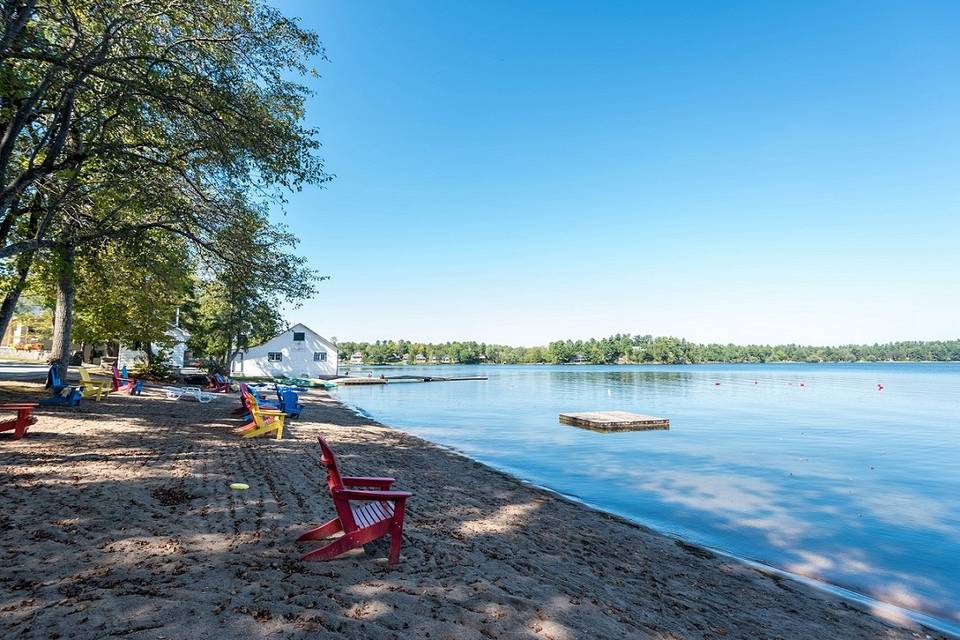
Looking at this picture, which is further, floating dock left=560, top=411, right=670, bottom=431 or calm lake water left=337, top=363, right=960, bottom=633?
floating dock left=560, top=411, right=670, bottom=431

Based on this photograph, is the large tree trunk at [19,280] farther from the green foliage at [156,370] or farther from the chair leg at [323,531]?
the chair leg at [323,531]

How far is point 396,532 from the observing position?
5043 mm

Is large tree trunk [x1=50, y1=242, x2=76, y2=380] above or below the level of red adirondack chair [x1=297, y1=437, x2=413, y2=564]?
above

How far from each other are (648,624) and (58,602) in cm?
503

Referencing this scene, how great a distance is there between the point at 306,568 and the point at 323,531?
739mm

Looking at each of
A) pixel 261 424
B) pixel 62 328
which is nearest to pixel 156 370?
pixel 62 328

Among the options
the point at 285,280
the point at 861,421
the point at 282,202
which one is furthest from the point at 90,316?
the point at 861,421

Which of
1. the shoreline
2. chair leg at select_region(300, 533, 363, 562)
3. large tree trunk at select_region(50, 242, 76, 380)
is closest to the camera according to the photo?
chair leg at select_region(300, 533, 363, 562)

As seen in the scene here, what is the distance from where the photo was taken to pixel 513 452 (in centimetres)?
1742

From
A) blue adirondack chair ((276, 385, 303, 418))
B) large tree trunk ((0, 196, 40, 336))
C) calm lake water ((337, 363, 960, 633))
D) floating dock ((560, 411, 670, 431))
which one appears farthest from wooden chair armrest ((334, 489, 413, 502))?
floating dock ((560, 411, 670, 431))

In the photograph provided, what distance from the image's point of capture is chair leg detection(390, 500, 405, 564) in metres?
5.00

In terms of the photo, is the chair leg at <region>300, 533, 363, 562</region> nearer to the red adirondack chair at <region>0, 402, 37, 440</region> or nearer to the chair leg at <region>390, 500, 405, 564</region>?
the chair leg at <region>390, 500, 405, 564</region>

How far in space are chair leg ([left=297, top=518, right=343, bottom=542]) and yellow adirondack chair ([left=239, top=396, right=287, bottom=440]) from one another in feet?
26.8

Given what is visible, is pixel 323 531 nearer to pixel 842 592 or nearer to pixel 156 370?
pixel 842 592
